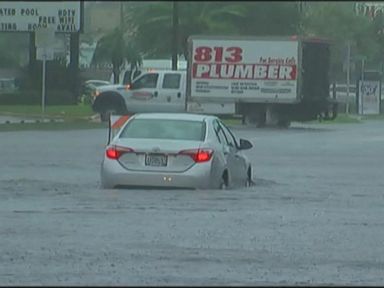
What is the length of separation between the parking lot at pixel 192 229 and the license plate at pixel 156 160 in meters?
0.41

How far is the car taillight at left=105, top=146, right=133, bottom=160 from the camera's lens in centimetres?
2161

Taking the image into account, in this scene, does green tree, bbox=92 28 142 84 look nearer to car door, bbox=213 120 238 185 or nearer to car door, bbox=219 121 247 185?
car door, bbox=219 121 247 185

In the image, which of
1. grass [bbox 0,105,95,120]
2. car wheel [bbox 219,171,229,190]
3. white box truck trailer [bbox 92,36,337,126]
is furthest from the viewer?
grass [bbox 0,105,95,120]

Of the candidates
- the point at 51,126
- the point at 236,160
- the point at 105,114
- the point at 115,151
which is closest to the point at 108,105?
the point at 105,114

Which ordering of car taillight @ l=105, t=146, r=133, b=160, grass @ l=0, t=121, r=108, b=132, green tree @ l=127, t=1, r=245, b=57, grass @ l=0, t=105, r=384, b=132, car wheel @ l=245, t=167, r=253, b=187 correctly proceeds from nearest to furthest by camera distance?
1. car taillight @ l=105, t=146, r=133, b=160
2. car wheel @ l=245, t=167, r=253, b=187
3. grass @ l=0, t=121, r=108, b=132
4. grass @ l=0, t=105, r=384, b=132
5. green tree @ l=127, t=1, r=245, b=57

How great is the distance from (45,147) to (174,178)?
45.8 ft

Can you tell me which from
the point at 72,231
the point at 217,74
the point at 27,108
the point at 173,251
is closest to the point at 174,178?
the point at 72,231

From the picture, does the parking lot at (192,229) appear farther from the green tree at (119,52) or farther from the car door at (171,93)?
the green tree at (119,52)

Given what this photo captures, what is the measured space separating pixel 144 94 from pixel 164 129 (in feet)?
97.0

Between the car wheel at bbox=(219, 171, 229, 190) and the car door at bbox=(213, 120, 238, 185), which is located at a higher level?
the car door at bbox=(213, 120, 238, 185)

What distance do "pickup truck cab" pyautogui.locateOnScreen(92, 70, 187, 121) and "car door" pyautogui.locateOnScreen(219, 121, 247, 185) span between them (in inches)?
1063

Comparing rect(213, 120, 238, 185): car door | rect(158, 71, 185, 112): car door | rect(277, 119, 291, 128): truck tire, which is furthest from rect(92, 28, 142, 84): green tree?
rect(213, 120, 238, 185): car door

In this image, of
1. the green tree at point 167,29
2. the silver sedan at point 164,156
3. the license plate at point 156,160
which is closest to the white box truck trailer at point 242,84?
the green tree at point 167,29

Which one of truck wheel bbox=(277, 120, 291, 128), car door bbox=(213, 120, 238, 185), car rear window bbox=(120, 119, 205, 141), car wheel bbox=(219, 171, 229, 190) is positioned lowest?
truck wheel bbox=(277, 120, 291, 128)
